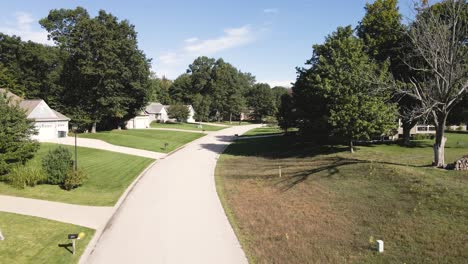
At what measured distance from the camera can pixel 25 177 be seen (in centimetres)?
2028

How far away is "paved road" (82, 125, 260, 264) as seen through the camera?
1137 centimetres

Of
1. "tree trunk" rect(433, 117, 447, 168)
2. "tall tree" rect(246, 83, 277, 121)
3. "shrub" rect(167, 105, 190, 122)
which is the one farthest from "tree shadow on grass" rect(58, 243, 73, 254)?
"tall tree" rect(246, 83, 277, 121)

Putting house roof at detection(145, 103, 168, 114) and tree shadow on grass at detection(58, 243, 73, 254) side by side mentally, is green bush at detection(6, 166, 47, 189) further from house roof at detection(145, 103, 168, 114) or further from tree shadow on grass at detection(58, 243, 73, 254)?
house roof at detection(145, 103, 168, 114)

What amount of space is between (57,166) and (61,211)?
6018 mm

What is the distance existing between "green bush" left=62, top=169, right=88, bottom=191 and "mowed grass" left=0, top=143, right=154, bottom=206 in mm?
320

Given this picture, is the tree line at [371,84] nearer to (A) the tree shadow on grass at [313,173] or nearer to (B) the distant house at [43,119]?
(A) the tree shadow on grass at [313,173]

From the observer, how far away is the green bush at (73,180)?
20.2 m

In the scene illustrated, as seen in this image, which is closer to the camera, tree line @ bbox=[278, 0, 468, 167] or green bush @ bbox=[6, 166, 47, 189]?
green bush @ bbox=[6, 166, 47, 189]

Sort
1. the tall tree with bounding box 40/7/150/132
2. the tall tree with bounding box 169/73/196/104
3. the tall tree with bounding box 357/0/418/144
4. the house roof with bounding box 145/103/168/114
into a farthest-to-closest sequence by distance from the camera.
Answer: the tall tree with bounding box 169/73/196/104
the house roof with bounding box 145/103/168/114
the tall tree with bounding box 40/7/150/132
the tall tree with bounding box 357/0/418/144

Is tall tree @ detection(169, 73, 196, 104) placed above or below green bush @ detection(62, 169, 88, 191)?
above

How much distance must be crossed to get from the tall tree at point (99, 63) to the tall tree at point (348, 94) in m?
29.2

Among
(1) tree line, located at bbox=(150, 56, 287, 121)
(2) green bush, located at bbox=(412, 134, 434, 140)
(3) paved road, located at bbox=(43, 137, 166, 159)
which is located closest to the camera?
(2) green bush, located at bbox=(412, 134, 434, 140)

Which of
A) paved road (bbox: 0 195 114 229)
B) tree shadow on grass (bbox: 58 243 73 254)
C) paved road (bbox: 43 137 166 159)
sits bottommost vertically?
tree shadow on grass (bbox: 58 243 73 254)

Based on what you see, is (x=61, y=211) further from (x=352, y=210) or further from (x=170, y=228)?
(x=352, y=210)
